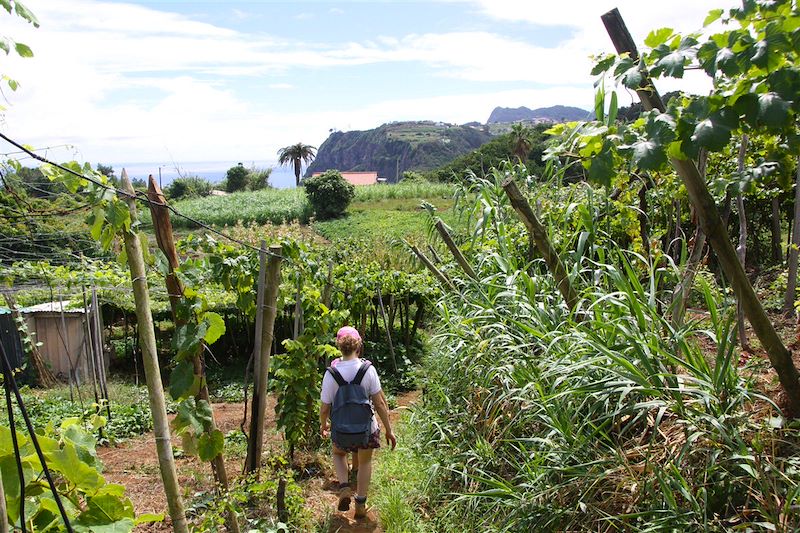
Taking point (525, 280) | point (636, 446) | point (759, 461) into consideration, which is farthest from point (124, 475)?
point (759, 461)

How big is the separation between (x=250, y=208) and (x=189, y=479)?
3476cm

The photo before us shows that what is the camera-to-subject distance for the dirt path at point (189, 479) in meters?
4.19

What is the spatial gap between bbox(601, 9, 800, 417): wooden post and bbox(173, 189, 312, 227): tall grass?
32.0 metres

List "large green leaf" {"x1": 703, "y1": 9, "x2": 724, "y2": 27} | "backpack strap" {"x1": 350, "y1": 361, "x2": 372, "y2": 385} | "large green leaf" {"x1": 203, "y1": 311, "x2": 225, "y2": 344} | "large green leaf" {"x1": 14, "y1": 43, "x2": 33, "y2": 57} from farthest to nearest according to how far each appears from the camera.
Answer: "backpack strap" {"x1": 350, "y1": 361, "x2": 372, "y2": 385} → "large green leaf" {"x1": 203, "y1": 311, "x2": 225, "y2": 344} → "large green leaf" {"x1": 14, "y1": 43, "x2": 33, "y2": 57} → "large green leaf" {"x1": 703, "y1": 9, "x2": 724, "y2": 27}

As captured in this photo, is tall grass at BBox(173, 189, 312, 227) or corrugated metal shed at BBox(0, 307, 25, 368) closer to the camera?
corrugated metal shed at BBox(0, 307, 25, 368)

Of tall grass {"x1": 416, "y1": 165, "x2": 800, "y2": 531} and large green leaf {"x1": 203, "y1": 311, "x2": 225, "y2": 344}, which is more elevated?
large green leaf {"x1": 203, "y1": 311, "x2": 225, "y2": 344}

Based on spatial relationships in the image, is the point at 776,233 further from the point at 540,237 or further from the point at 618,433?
the point at 618,433

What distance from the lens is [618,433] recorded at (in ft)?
10.8

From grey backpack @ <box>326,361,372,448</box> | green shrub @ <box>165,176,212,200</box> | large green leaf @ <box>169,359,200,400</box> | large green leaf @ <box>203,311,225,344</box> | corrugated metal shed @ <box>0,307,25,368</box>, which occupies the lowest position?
corrugated metal shed @ <box>0,307,25,368</box>

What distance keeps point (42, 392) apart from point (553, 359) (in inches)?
317

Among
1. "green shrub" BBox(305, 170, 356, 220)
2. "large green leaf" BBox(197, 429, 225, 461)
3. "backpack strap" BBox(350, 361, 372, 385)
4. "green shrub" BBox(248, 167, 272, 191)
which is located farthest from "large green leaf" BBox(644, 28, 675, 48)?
"green shrub" BBox(248, 167, 272, 191)

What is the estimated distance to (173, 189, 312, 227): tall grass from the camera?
36.4 m

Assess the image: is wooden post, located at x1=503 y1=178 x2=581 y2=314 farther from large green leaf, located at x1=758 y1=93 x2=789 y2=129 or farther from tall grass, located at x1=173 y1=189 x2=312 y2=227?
tall grass, located at x1=173 y1=189 x2=312 y2=227

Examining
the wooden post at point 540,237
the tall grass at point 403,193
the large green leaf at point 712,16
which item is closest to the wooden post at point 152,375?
the wooden post at point 540,237
